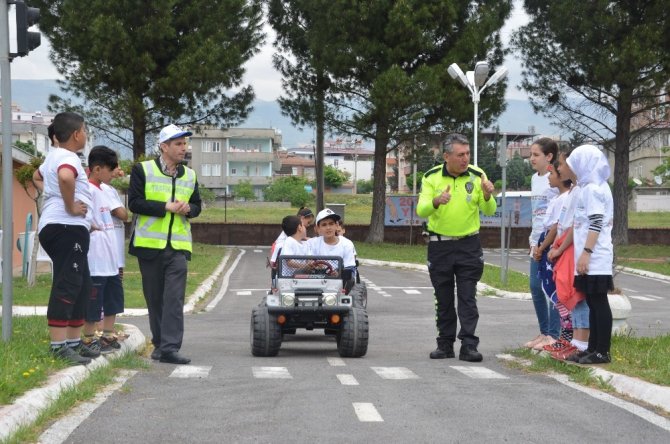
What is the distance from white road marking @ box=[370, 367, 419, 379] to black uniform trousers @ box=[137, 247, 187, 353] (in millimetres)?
1845

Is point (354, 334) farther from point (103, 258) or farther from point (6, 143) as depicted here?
point (6, 143)

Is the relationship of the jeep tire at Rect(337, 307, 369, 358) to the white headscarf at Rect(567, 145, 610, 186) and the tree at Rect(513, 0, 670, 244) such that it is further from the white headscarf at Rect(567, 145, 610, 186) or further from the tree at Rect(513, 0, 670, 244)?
the tree at Rect(513, 0, 670, 244)

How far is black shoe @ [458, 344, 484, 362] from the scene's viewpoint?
34.4 ft

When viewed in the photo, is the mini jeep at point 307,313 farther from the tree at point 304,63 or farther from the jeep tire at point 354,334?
the tree at point 304,63

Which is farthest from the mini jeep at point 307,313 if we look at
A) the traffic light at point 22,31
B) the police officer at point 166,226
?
the traffic light at point 22,31

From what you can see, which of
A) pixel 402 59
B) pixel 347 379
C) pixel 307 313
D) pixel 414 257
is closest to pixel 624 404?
pixel 347 379

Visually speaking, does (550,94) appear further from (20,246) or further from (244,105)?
(20,246)

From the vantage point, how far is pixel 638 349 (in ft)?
33.1

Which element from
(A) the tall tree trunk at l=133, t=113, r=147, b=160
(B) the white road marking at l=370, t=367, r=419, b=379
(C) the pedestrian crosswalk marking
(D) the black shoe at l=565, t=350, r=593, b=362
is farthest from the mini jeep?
(A) the tall tree trunk at l=133, t=113, r=147, b=160

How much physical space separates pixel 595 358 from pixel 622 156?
1486 inches

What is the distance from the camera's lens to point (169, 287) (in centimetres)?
1016

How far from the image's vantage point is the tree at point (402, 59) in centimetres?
4419

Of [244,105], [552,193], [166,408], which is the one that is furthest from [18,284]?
[244,105]

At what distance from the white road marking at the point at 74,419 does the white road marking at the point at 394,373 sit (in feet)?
7.17
